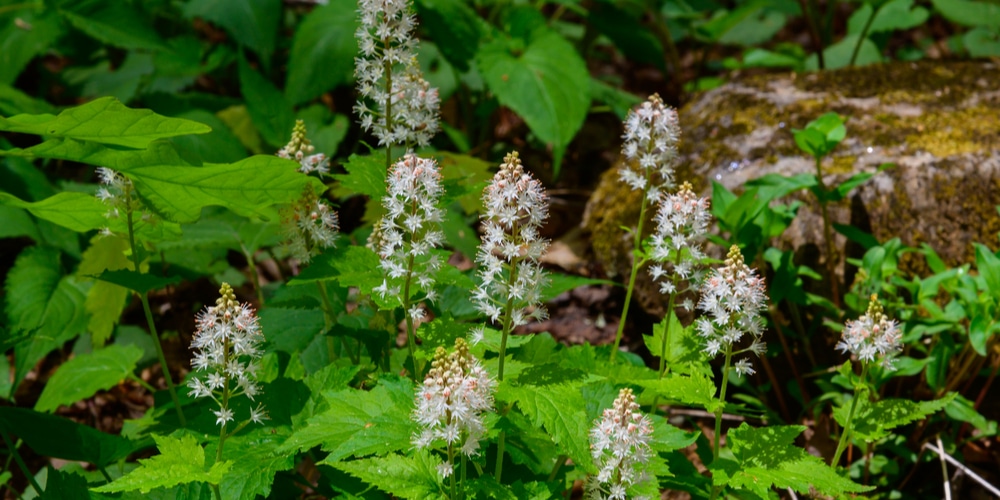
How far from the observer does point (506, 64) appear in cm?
413

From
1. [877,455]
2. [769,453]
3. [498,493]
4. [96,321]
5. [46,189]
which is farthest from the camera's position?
[46,189]

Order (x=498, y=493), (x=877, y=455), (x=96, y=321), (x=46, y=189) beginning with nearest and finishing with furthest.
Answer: (x=498, y=493)
(x=877, y=455)
(x=96, y=321)
(x=46, y=189)

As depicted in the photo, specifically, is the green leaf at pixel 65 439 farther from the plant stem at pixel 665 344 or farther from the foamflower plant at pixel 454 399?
the plant stem at pixel 665 344

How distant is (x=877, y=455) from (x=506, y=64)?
247cm

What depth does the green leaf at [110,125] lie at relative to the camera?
74.2 inches

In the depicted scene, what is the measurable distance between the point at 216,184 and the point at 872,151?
281cm

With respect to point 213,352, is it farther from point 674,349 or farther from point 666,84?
point 666,84

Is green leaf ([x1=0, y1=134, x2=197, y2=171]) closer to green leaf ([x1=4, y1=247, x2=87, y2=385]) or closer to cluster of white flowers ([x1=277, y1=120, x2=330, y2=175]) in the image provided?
cluster of white flowers ([x1=277, y1=120, x2=330, y2=175])

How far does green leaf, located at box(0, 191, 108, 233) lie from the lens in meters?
2.00

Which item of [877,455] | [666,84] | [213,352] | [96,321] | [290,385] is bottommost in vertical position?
[877,455]

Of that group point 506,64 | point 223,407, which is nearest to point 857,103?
point 506,64

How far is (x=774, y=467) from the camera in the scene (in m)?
2.02

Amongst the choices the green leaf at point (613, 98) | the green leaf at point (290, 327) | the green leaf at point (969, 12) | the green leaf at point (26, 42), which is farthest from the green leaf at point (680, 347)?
the green leaf at point (969, 12)

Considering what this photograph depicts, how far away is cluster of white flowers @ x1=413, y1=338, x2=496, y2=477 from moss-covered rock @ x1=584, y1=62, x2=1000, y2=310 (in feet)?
6.35
